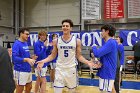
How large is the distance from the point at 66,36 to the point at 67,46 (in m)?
0.16

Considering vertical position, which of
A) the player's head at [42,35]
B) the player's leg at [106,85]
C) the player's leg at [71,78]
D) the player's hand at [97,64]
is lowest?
the player's leg at [106,85]

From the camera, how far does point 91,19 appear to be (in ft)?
42.3

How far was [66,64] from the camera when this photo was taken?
404 cm

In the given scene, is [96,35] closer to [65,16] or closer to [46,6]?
[65,16]

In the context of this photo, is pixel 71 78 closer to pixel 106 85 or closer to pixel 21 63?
pixel 106 85

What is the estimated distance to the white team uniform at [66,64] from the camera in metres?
4.04

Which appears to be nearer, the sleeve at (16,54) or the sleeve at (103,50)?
the sleeve at (103,50)

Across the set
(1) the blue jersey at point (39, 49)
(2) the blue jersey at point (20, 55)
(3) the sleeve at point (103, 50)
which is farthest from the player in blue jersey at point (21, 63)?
Answer: (3) the sleeve at point (103, 50)

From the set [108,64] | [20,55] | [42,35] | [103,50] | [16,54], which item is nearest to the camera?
[103,50]

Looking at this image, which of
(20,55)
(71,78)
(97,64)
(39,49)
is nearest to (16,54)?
(20,55)

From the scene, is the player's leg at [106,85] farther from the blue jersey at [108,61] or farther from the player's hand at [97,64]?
the player's hand at [97,64]

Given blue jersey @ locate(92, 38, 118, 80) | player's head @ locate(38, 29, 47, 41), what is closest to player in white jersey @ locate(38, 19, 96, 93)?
blue jersey @ locate(92, 38, 118, 80)

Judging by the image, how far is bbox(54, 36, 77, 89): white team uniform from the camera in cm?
404

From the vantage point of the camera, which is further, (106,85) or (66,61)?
(106,85)
